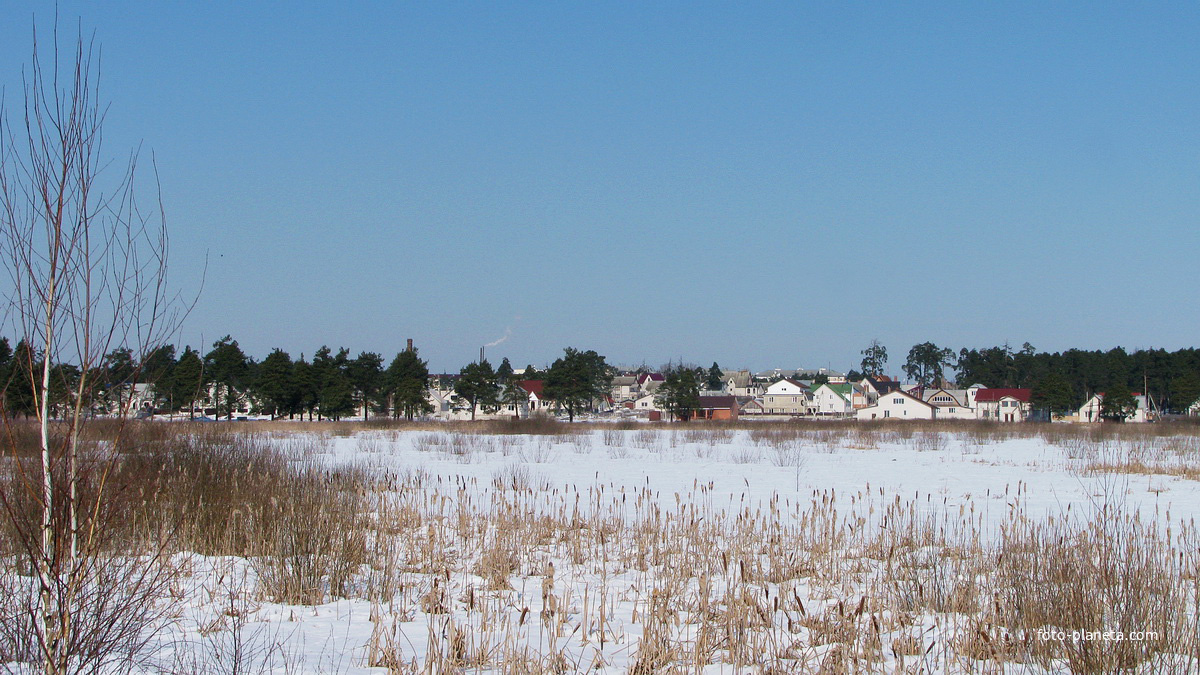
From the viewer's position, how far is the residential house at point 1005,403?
89.1 m

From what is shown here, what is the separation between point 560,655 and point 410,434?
30.8 m

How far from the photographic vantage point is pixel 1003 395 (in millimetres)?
90562

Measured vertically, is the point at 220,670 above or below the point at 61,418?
below

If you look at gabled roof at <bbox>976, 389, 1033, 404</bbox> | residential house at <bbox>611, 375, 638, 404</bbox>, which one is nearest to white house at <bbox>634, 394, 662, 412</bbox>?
residential house at <bbox>611, 375, 638, 404</bbox>

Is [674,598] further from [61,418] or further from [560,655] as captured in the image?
[61,418]

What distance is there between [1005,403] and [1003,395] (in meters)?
0.89

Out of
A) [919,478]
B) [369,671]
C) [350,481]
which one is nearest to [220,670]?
[369,671]

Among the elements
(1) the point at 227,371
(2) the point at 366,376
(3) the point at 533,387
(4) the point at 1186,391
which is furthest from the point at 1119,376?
(1) the point at 227,371

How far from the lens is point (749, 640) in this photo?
518 cm

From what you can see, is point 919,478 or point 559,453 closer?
point 919,478

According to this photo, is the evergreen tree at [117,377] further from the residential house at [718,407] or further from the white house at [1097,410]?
the white house at [1097,410]

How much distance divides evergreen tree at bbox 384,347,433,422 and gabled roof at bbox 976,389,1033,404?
58727 mm

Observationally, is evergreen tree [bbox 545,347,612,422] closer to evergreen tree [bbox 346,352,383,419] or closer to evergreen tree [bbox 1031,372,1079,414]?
evergreen tree [bbox 346,352,383,419]

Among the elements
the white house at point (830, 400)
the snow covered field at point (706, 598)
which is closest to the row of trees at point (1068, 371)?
the white house at point (830, 400)
